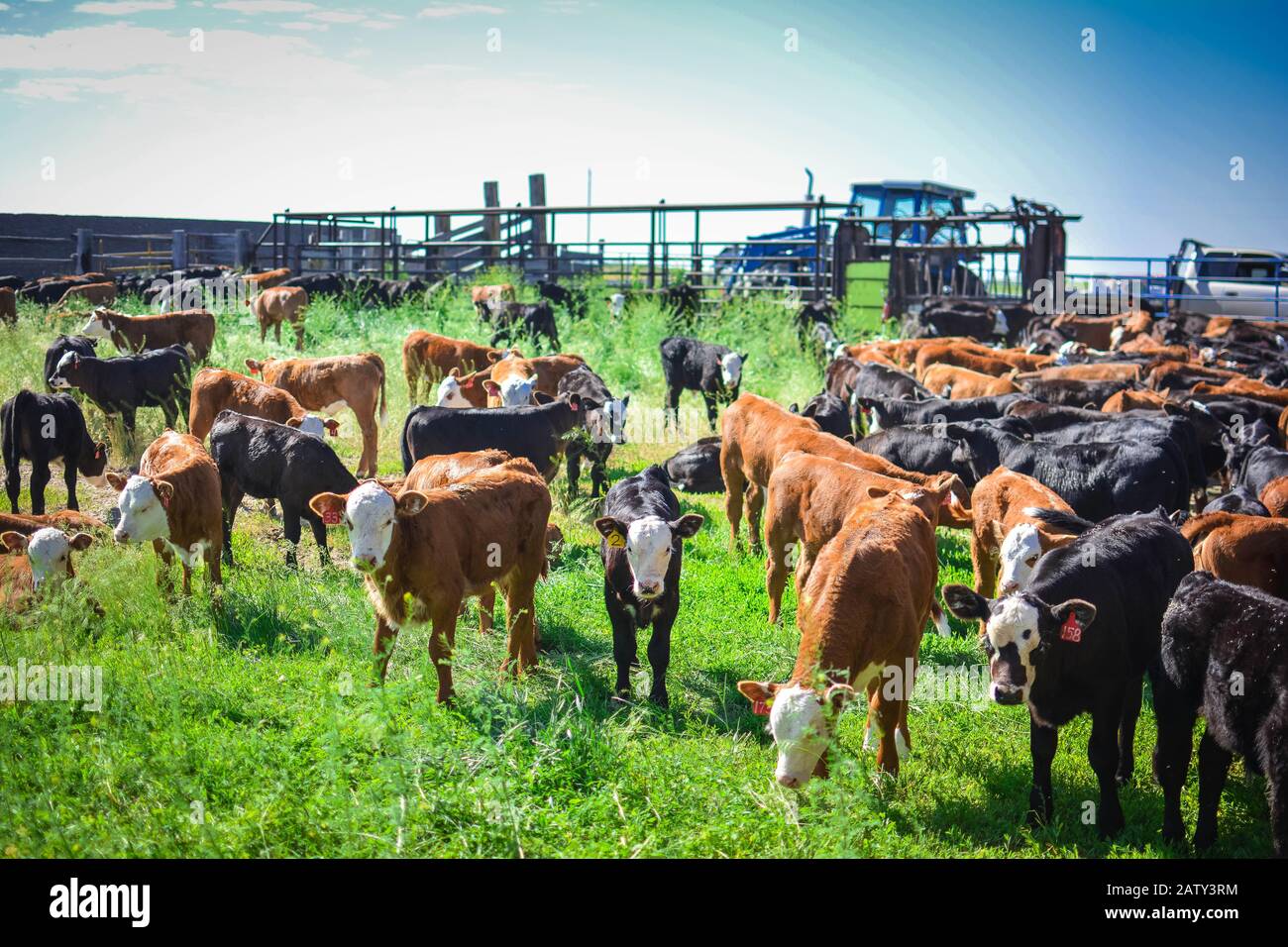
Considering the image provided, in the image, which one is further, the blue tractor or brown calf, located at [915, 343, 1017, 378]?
the blue tractor

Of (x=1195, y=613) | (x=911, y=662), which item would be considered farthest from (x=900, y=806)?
(x=1195, y=613)

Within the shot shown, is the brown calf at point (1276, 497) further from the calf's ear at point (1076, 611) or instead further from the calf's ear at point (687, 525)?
the calf's ear at point (687, 525)

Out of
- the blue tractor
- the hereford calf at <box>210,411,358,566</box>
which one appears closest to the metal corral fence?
the blue tractor

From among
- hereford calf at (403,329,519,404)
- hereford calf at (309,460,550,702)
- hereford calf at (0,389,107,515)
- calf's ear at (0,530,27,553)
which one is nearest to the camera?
hereford calf at (309,460,550,702)

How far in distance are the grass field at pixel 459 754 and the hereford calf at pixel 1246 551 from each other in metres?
0.96

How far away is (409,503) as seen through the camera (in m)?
5.66

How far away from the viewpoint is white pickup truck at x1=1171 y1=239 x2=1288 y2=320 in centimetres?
2102

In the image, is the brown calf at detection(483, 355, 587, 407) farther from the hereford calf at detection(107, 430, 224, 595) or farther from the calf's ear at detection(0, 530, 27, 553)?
A: the calf's ear at detection(0, 530, 27, 553)

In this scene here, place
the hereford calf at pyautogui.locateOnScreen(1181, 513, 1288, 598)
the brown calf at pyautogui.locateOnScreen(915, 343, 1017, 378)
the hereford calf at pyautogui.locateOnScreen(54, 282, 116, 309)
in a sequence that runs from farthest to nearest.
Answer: the hereford calf at pyautogui.locateOnScreen(54, 282, 116, 309) < the brown calf at pyautogui.locateOnScreen(915, 343, 1017, 378) < the hereford calf at pyautogui.locateOnScreen(1181, 513, 1288, 598)

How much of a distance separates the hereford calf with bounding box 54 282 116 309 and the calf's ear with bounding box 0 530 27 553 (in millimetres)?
→ 15160

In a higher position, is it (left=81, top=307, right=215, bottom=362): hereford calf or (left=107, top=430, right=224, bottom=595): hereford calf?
(left=81, top=307, right=215, bottom=362): hereford calf

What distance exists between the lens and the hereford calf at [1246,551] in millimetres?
5895
